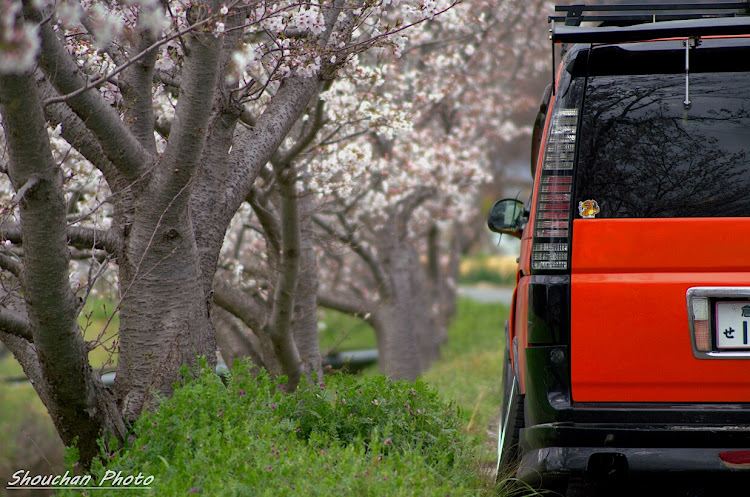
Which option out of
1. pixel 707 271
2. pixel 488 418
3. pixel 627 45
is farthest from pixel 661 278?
pixel 488 418

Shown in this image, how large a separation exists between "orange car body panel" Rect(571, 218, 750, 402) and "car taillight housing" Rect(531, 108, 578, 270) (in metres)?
0.06

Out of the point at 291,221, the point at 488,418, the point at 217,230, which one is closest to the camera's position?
the point at 217,230

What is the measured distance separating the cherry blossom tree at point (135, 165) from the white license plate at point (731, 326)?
2.35 meters

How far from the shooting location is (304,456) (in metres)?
3.51

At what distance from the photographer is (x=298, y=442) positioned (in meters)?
3.71

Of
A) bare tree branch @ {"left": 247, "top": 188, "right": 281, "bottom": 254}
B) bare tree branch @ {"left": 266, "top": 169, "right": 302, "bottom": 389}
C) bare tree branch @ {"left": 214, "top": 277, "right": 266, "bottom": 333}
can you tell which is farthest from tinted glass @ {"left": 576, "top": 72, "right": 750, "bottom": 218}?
bare tree branch @ {"left": 214, "top": 277, "right": 266, "bottom": 333}

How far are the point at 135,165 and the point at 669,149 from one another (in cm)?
249

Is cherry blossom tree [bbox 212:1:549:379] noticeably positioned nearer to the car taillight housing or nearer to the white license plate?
the car taillight housing

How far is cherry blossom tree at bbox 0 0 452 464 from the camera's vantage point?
3.40 metres

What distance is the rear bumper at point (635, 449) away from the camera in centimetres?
310

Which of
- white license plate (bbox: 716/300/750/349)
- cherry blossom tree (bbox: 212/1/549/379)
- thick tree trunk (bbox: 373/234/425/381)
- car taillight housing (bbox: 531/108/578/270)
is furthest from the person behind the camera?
thick tree trunk (bbox: 373/234/425/381)

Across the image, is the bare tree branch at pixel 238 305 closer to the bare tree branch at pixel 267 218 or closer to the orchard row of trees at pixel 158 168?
the orchard row of trees at pixel 158 168

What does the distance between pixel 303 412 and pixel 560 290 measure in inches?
63.2

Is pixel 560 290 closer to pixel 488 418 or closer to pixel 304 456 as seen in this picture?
pixel 304 456
